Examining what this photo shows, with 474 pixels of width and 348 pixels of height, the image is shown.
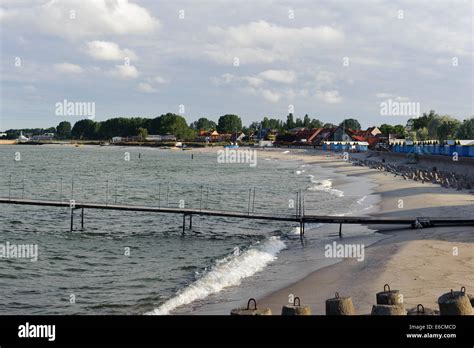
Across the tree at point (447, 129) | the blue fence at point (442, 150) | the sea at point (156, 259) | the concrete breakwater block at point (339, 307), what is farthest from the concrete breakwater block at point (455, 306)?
the tree at point (447, 129)

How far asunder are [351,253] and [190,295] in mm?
7851

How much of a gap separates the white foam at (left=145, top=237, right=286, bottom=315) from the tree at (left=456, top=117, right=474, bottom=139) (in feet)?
302

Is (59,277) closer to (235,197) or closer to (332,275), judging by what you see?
(332,275)

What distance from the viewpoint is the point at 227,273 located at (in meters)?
19.9

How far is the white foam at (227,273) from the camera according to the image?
16.7 meters

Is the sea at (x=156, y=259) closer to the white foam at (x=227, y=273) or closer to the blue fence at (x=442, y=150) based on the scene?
the white foam at (x=227, y=273)

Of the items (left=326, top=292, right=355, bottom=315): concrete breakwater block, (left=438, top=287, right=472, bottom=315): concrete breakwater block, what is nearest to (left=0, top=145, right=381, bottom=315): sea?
(left=326, top=292, right=355, bottom=315): concrete breakwater block

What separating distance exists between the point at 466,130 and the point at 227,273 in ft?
330

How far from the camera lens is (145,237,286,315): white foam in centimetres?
1670

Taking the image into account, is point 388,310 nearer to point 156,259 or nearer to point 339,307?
point 339,307
